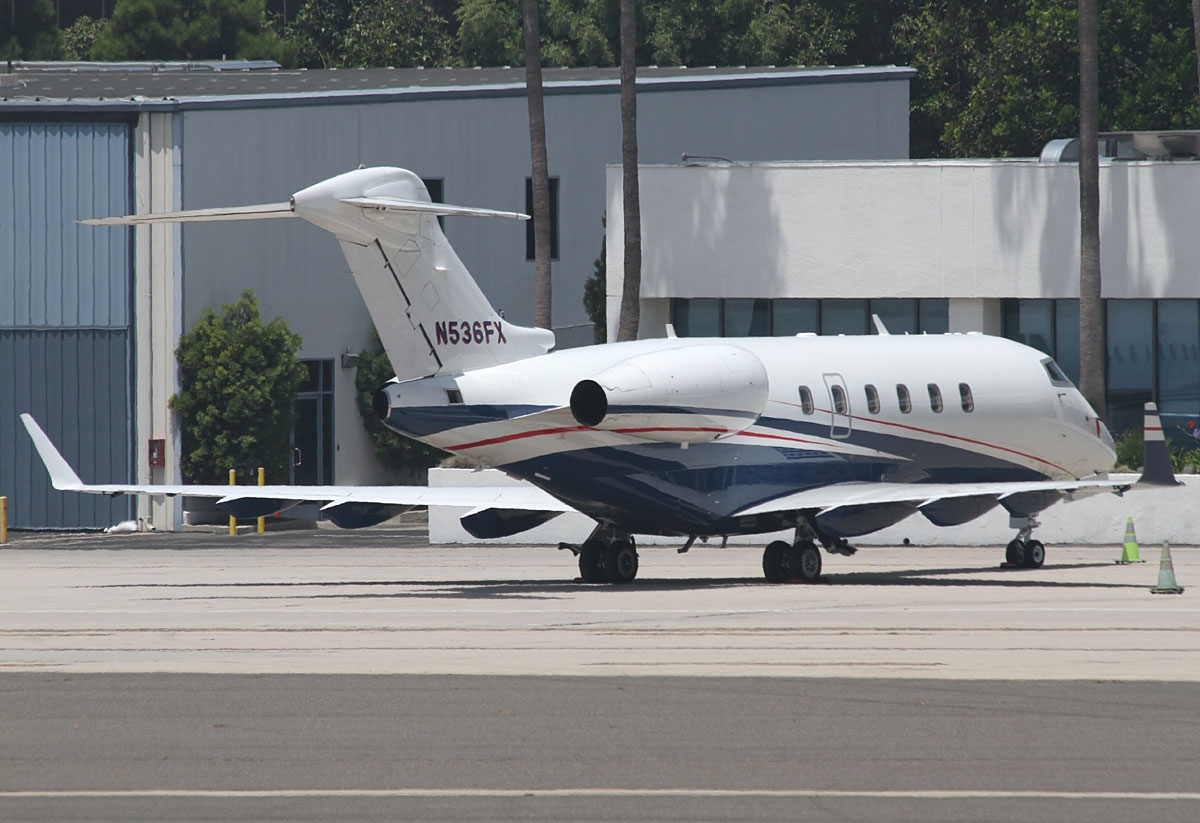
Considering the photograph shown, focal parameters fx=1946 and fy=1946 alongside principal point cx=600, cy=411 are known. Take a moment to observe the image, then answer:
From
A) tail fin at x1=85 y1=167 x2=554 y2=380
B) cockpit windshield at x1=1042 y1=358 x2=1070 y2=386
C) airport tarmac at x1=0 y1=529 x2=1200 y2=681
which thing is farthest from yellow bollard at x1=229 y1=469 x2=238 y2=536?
cockpit windshield at x1=1042 y1=358 x2=1070 y2=386

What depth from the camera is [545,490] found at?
2541 centimetres

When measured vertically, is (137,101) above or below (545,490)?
above

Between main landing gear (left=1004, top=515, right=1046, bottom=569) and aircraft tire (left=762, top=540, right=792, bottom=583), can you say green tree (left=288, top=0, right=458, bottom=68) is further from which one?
aircraft tire (left=762, top=540, right=792, bottom=583)

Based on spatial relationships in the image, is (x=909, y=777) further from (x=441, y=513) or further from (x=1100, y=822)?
(x=441, y=513)

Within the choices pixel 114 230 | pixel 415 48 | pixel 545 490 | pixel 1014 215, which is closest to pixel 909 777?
pixel 545 490

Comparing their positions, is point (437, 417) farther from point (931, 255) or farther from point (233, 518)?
point (931, 255)

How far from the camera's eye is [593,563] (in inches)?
1059

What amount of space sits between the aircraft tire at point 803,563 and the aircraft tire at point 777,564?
58 millimetres

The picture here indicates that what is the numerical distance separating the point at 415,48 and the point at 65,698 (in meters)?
60.5

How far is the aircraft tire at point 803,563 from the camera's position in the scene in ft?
87.6

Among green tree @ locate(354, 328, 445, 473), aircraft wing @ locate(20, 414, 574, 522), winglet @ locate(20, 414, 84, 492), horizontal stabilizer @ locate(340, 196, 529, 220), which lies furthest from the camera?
green tree @ locate(354, 328, 445, 473)

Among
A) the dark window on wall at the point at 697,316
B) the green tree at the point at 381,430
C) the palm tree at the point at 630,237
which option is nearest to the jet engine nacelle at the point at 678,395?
the palm tree at the point at 630,237

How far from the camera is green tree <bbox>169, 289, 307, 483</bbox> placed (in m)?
42.8

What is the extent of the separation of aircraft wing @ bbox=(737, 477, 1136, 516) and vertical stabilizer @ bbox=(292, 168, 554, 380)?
4517 mm
